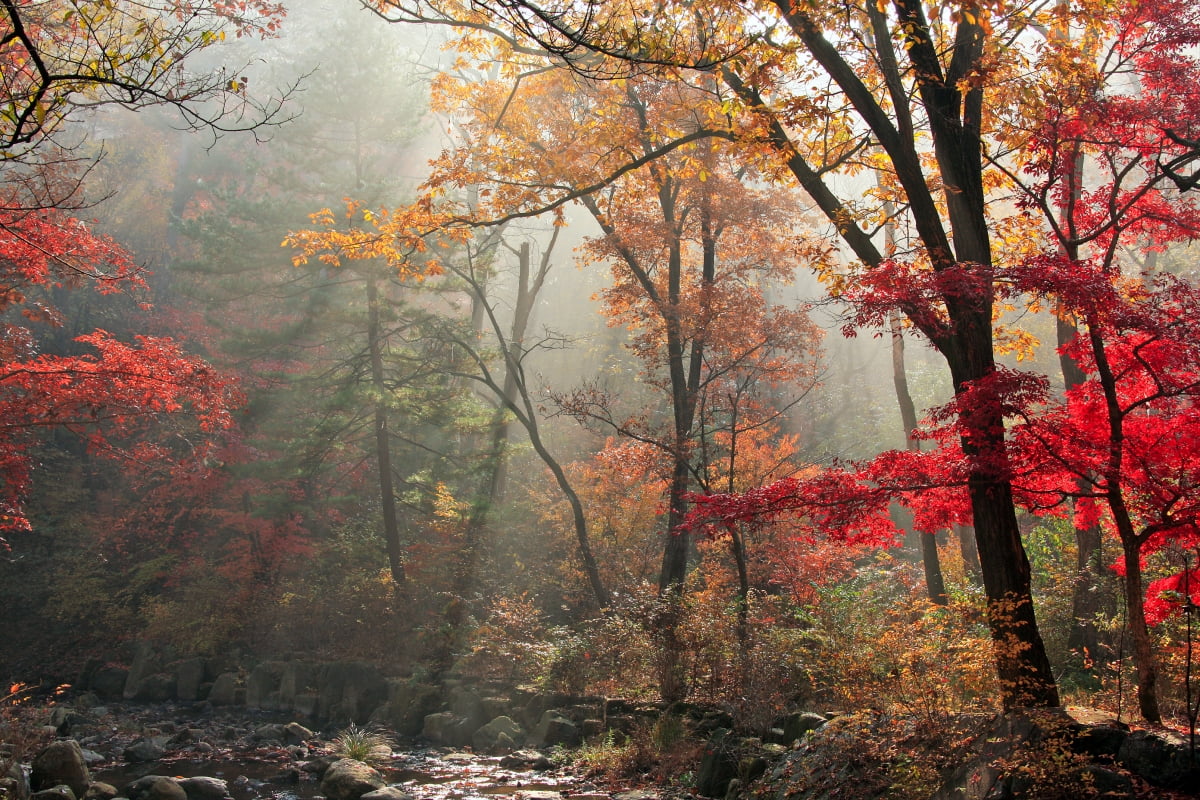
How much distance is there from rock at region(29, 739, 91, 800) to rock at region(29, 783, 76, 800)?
17.9 inches

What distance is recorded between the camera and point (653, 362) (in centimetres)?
1258

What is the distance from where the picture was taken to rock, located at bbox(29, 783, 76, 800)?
725 centimetres

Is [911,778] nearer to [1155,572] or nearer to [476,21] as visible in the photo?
[1155,572]

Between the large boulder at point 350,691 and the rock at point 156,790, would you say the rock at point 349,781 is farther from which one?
the large boulder at point 350,691

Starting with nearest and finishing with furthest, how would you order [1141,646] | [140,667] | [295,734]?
[1141,646], [295,734], [140,667]

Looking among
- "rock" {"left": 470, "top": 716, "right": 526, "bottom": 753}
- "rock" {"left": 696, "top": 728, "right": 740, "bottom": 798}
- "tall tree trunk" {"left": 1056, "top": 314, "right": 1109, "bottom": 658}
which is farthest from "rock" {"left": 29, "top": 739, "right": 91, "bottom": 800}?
"tall tree trunk" {"left": 1056, "top": 314, "right": 1109, "bottom": 658}

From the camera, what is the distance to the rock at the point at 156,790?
802 centimetres

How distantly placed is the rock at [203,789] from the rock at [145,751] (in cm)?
232

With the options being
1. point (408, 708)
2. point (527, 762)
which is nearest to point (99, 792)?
point (527, 762)

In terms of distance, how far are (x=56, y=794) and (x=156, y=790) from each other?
3.06ft

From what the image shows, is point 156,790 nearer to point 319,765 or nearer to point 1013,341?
point 319,765

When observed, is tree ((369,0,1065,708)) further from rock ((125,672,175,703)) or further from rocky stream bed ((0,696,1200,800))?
rock ((125,672,175,703))

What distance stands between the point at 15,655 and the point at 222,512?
194 inches

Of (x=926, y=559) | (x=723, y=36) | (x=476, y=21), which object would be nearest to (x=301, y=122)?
(x=476, y=21)
